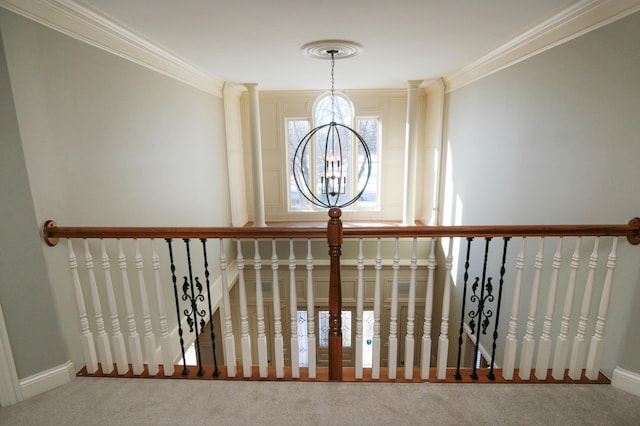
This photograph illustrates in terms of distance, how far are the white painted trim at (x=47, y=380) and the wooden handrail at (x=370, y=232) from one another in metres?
0.74

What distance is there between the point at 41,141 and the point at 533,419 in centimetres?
302

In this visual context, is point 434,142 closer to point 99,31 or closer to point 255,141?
point 255,141

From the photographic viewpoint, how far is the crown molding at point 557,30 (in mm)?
2012

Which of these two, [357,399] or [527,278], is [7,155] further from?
[527,278]

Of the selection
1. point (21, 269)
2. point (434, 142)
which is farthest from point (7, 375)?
point (434, 142)

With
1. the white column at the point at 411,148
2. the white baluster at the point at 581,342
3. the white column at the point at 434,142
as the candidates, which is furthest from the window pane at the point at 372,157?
the white baluster at the point at 581,342

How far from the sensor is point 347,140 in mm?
6133

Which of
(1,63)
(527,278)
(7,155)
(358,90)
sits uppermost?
(358,90)

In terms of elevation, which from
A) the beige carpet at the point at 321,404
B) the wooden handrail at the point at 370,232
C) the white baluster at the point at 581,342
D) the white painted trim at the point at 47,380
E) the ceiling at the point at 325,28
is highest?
the ceiling at the point at 325,28

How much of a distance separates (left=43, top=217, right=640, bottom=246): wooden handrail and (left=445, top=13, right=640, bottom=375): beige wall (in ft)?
1.04

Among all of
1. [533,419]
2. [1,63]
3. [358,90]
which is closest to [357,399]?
[533,419]

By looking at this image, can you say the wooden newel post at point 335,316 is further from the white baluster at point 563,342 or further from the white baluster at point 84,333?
the white baluster at point 84,333

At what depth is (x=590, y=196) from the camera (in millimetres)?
2182

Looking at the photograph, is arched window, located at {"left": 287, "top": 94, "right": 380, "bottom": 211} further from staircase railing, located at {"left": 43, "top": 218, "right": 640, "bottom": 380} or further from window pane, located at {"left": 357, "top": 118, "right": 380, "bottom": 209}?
staircase railing, located at {"left": 43, "top": 218, "right": 640, "bottom": 380}
